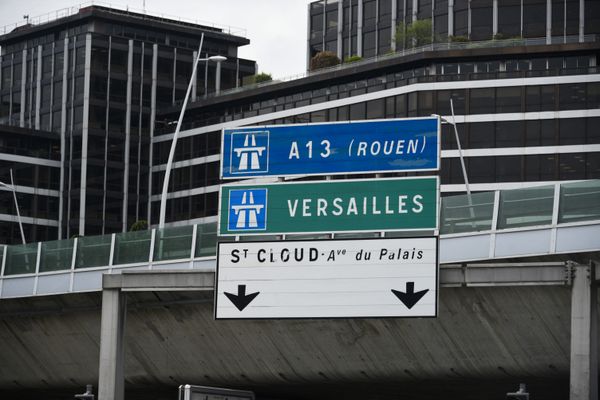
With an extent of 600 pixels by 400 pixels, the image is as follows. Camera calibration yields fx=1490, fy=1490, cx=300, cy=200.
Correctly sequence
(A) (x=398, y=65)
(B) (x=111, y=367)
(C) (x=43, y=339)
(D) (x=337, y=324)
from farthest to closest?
(A) (x=398, y=65) → (C) (x=43, y=339) → (D) (x=337, y=324) → (B) (x=111, y=367)

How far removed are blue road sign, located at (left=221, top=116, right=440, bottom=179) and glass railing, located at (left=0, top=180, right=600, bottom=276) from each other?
69.5 inches

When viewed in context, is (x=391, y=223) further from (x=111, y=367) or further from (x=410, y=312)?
(x=111, y=367)

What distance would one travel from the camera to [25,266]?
161 feet

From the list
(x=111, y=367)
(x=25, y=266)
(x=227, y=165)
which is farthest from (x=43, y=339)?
(x=227, y=165)

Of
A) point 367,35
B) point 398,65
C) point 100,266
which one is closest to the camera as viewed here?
point 100,266

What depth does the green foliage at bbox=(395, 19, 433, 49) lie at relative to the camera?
124m

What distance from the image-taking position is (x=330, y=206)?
3469 centimetres

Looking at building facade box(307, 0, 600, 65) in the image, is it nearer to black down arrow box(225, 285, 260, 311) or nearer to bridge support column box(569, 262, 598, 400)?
bridge support column box(569, 262, 598, 400)

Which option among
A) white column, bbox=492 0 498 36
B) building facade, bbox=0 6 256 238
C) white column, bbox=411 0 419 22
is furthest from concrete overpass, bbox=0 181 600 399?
white column, bbox=411 0 419 22

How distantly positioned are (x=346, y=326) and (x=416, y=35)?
272 ft

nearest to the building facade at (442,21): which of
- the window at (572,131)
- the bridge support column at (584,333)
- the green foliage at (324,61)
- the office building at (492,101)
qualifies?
the green foliage at (324,61)

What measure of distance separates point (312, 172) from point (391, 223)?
241 centimetres

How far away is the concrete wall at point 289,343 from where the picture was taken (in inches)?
1560

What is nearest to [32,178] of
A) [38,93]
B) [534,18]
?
[38,93]
